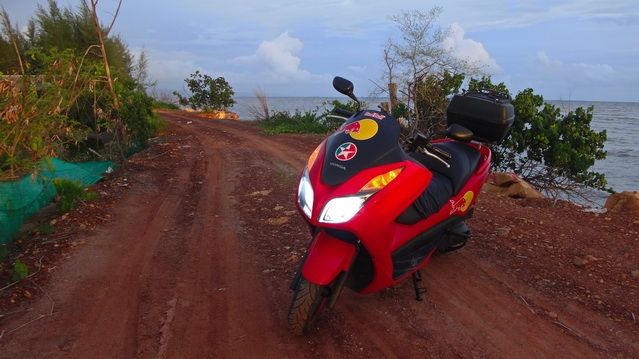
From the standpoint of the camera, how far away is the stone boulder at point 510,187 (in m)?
7.70

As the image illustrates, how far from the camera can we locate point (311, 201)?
2918 mm

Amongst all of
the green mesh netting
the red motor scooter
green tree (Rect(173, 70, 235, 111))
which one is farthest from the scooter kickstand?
green tree (Rect(173, 70, 235, 111))

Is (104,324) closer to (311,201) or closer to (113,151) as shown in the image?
(311,201)

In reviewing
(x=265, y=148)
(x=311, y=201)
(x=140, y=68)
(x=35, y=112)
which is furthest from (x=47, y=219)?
(x=140, y=68)

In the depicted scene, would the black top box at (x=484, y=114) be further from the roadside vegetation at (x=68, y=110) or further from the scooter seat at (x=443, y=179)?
the roadside vegetation at (x=68, y=110)

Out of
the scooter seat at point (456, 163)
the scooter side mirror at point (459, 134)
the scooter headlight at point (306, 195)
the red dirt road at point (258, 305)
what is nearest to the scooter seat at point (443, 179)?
the scooter seat at point (456, 163)

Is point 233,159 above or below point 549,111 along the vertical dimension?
below

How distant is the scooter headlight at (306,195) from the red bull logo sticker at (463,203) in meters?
1.27

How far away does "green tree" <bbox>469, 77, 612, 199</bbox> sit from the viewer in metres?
9.80

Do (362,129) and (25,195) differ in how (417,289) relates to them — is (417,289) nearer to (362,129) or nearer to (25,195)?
(362,129)

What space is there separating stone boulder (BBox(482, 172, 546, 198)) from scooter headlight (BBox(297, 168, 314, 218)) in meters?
5.31

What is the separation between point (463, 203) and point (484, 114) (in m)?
0.97

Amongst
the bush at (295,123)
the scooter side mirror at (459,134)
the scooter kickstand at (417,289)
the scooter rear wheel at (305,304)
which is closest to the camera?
the scooter rear wheel at (305,304)

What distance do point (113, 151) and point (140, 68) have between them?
21.0m
